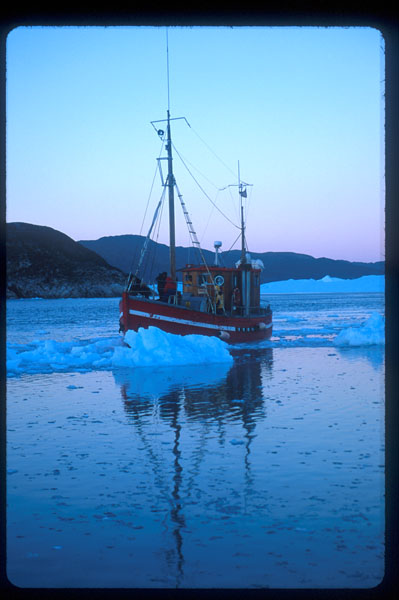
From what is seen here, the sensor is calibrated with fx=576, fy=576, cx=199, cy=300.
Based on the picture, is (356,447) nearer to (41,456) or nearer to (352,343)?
(41,456)

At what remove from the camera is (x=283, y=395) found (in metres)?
12.9

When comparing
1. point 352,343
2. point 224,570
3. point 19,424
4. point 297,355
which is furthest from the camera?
point 352,343

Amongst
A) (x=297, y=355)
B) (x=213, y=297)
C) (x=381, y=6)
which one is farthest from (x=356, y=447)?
(x=213, y=297)

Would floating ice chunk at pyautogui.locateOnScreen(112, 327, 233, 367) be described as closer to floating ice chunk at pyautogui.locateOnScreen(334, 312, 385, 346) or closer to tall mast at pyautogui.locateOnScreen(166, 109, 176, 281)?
tall mast at pyautogui.locateOnScreen(166, 109, 176, 281)

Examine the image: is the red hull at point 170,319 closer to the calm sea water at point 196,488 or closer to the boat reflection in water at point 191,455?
the boat reflection in water at point 191,455

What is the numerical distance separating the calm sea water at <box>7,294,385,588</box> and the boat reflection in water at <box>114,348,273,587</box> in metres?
0.02

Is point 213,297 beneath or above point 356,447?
above

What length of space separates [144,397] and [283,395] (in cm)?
310

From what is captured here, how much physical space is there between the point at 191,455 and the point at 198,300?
17.6m

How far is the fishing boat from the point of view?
23.0 m

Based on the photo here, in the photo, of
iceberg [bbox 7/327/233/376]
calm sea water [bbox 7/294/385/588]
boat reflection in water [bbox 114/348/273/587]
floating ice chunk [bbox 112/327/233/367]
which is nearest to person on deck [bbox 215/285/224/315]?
iceberg [bbox 7/327/233/376]

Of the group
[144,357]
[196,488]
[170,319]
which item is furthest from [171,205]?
[196,488]

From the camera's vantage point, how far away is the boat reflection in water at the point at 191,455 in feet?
15.7

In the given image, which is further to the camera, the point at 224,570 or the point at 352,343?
the point at 352,343
